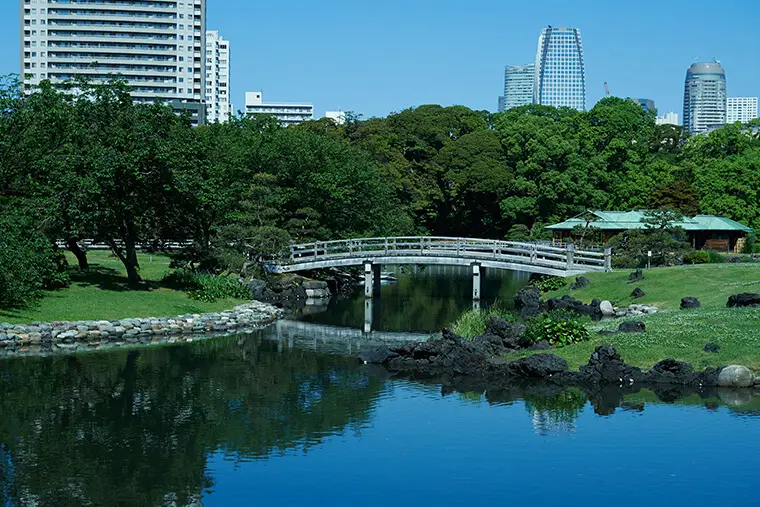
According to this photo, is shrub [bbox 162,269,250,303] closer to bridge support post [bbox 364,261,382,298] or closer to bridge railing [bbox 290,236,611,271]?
bridge railing [bbox 290,236,611,271]

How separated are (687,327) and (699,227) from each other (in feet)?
129

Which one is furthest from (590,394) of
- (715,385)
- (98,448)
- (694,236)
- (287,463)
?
(694,236)

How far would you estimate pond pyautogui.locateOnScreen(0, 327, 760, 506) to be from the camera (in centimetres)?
1778

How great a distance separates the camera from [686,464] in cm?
1952

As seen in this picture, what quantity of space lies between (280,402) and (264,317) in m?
17.4

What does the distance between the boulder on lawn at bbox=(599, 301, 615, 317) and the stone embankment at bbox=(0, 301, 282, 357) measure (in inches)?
594

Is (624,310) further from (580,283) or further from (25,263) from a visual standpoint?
(25,263)

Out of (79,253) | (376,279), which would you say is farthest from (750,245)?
(79,253)

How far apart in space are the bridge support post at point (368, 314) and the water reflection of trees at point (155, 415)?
25.5 ft

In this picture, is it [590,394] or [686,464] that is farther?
[590,394]

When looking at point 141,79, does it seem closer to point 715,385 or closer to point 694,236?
point 694,236

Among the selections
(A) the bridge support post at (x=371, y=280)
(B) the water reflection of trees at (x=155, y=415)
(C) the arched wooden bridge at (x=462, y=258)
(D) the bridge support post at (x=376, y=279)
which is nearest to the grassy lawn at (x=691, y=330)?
(C) the arched wooden bridge at (x=462, y=258)

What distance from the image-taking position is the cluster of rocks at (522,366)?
2595cm

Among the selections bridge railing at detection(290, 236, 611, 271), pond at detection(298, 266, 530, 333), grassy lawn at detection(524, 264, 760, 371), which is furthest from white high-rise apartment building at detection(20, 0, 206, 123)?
grassy lawn at detection(524, 264, 760, 371)
